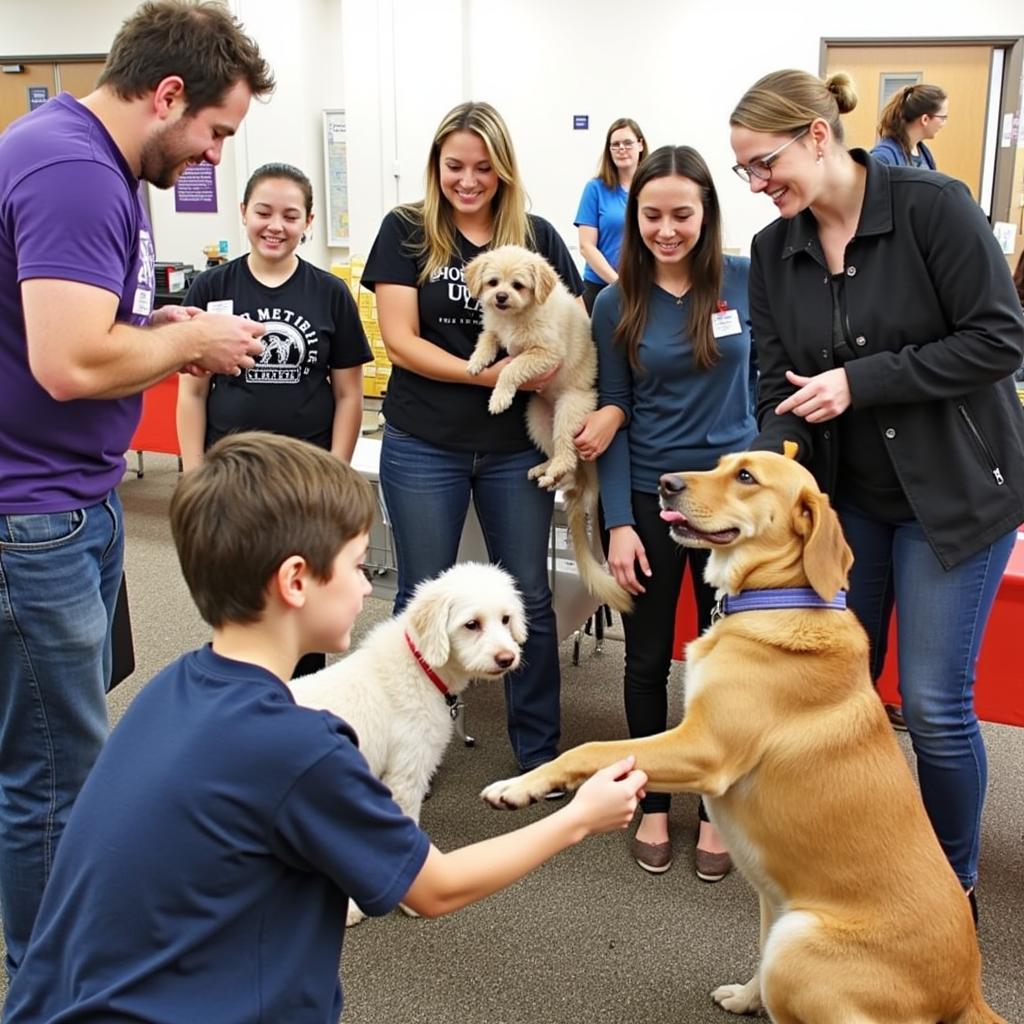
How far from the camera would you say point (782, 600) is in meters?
1.72

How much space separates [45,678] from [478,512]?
1280mm

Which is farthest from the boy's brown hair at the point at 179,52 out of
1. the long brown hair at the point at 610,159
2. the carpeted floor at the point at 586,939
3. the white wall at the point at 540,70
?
the white wall at the point at 540,70

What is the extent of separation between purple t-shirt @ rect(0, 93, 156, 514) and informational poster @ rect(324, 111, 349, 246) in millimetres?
6640

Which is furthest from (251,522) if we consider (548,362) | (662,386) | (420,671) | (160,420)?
(160,420)

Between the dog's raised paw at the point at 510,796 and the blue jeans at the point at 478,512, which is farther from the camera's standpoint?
the blue jeans at the point at 478,512

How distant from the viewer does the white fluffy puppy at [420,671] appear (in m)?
2.13

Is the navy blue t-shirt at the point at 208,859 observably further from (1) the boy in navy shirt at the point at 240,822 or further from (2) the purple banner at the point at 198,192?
(2) the purple banner at the point at 198,192

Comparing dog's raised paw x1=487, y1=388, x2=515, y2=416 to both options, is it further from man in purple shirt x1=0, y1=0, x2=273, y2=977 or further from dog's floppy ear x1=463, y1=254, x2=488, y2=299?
man in purple shirt x1=0, y1=0, x2=273, y2=977

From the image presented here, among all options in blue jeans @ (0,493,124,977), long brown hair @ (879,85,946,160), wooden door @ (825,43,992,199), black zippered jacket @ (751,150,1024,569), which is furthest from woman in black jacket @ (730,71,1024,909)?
wooden door @ (825,43,992,199)

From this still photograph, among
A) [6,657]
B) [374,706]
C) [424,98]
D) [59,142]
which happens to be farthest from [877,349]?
[424,98]

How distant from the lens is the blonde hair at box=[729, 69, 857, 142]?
5.77 feet

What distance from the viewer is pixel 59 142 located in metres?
1.39

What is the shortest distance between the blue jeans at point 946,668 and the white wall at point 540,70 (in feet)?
18.1

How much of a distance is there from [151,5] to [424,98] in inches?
245
